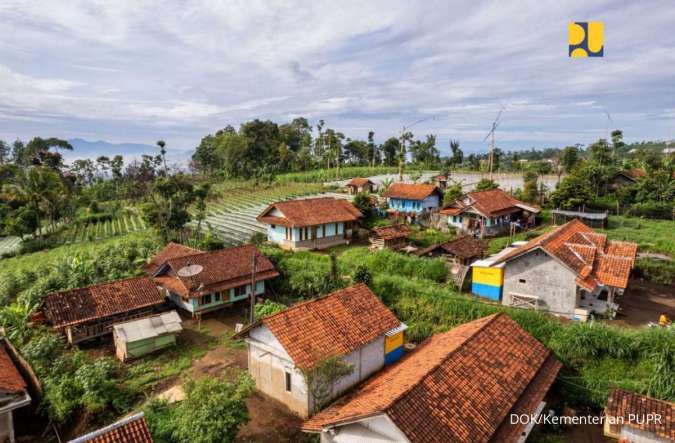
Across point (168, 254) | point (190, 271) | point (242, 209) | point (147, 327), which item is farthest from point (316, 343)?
point (242, 209)

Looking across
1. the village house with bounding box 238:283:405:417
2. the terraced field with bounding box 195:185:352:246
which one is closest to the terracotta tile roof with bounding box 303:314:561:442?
the village house with bounding box 238:283:405:417

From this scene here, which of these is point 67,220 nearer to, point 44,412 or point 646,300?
point 44,412

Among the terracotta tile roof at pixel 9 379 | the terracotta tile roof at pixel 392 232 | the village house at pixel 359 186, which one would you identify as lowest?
the terracotta tile roof at pixel 9 379

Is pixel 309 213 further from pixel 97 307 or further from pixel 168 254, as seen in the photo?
pixel 97 307

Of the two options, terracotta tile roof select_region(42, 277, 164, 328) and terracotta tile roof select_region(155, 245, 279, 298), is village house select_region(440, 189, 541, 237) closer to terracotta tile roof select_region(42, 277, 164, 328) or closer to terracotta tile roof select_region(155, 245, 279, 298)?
terracotta tile roof select_region(155, 245, 279, 298)

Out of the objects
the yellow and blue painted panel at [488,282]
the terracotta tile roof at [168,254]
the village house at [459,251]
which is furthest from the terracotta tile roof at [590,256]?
the terracotta tile roof at [168,254]

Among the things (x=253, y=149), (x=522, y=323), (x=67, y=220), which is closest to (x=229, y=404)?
(x=522, y=323)

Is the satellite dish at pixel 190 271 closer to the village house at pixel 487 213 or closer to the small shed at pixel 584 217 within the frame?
the village house at pixel 487 213
